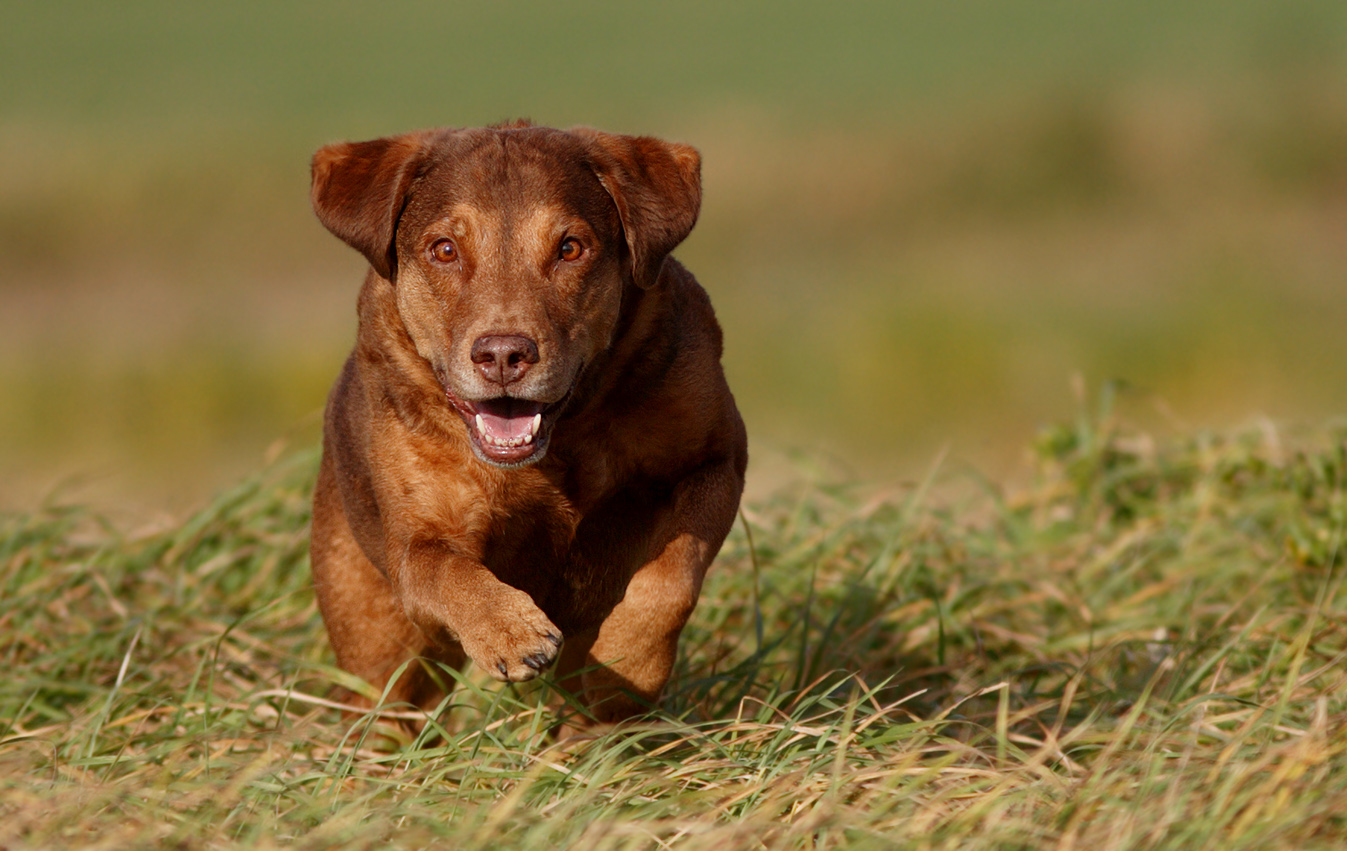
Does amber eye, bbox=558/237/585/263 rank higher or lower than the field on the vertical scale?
higher

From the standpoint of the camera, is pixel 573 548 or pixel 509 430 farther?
pixel 573 548

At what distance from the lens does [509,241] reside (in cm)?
544

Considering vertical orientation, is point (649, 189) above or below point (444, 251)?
above

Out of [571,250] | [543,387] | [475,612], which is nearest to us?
[475,612]

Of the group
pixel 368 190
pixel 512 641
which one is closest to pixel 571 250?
pixel 368 190

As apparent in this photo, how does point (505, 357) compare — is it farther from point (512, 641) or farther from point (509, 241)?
point (512, 641)

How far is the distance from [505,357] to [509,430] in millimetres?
266

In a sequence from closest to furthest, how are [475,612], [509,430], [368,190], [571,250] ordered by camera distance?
[475,612] → [509,430] → [571,250] → [368,190]

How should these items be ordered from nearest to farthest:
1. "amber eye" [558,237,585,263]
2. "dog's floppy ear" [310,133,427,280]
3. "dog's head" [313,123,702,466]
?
"dog's head" [313,123,702,466]
"amber eye" [558,237,585,263]
"dog's floppy ear" [310,133,427,280]

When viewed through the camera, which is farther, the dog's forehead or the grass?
the dog's forehead

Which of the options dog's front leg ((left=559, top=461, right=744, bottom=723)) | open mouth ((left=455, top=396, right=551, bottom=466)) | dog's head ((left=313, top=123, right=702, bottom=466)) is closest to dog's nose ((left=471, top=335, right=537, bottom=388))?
dog's head ((left=313, top=123, right=702, bottom=466))

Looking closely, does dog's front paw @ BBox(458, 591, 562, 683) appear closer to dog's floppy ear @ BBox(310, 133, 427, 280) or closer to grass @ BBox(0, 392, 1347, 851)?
grass @ BBox(0, 392, 1347, 851)

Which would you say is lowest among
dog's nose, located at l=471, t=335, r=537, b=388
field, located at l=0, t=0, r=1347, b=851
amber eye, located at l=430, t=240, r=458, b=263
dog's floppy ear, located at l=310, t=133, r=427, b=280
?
field, located at l=0, t=0, r=1347, b=851

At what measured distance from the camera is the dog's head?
5199 mm
